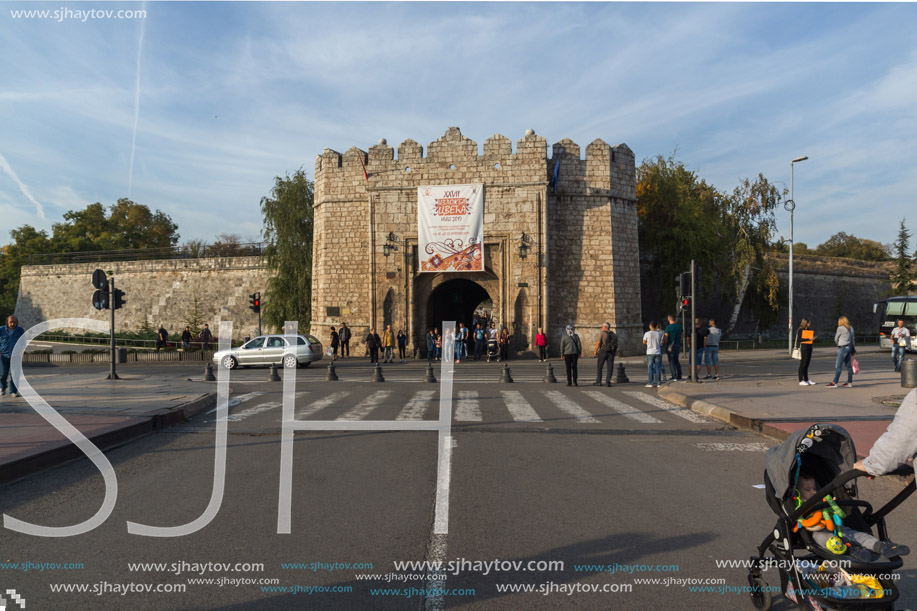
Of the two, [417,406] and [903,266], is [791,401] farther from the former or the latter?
[903,266]

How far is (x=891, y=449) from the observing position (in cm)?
333

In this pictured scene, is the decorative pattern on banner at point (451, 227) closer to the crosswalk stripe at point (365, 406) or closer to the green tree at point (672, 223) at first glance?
the green tree at point (672, 223)

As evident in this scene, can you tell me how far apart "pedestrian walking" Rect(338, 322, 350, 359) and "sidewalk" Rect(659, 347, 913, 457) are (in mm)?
16287

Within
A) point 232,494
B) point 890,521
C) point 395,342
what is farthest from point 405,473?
point 395,342

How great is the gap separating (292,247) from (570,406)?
26.4m

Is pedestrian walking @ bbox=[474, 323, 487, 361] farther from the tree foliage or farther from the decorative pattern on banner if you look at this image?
the tree foliage

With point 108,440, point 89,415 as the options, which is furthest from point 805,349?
point 89,415

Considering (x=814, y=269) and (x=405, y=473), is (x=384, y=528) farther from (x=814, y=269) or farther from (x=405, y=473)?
(x=814, y=269)

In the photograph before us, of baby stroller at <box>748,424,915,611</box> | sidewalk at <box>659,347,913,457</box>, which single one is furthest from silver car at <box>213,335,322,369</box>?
baby stroller at <box>748,424,915,611</box>

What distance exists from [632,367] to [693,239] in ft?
40.6

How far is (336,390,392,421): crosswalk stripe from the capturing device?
1123 cm

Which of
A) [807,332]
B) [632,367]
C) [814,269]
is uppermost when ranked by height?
[814,269]

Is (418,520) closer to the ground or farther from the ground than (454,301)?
closer to the ground

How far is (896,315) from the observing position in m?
35.7
